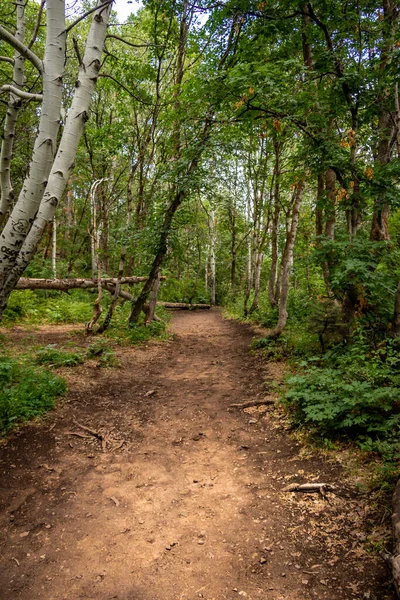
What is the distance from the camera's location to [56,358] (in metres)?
6.49

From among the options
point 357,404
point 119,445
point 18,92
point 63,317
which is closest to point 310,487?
point 357,404

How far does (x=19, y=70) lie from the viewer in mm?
5312

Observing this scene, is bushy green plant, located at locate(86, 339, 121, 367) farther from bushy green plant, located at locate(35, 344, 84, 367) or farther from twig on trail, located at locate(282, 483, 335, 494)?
twig on trail, located at locate(282, 483, 335, 494)

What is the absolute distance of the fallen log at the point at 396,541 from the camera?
1981 mm

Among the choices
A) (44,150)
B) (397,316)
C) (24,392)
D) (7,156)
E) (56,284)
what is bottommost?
(24,392)

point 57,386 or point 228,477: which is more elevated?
point 57,386

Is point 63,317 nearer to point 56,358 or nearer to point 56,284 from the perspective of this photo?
point 56,284

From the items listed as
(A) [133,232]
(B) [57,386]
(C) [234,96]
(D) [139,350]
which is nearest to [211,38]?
(C) [234,96]

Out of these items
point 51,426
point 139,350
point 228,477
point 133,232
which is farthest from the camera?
point 133,232

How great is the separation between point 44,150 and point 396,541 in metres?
4.48

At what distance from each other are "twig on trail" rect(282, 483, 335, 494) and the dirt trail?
0.27ft

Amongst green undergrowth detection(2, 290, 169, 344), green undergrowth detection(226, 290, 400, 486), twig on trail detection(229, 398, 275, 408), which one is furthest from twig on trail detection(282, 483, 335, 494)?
green undergrowth detection(2, 290, 169, 344)

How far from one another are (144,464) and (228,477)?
3.33ft

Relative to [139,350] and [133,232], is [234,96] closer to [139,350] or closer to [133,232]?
[133,232]
